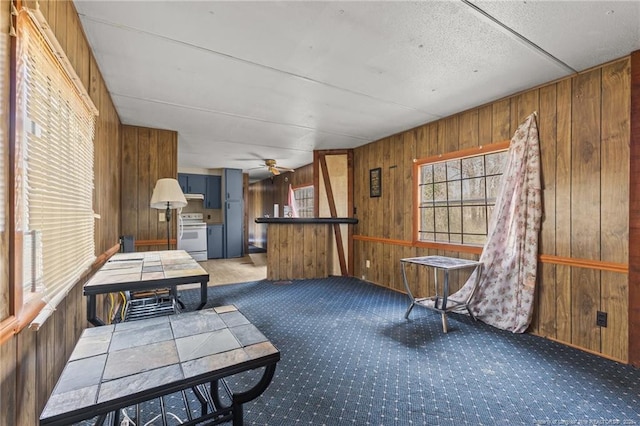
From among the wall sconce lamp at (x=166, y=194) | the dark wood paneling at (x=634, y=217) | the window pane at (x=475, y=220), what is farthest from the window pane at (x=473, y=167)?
A: the wall sconce lamp at (x=166, y=194)

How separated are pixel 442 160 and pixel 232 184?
5.42 metres

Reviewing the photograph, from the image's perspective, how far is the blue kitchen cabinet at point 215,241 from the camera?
7.18m

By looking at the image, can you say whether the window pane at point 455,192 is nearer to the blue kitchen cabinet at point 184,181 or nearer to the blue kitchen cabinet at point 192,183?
the blue kitchen cabinet at point 192,183

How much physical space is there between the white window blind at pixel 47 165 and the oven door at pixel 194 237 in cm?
510

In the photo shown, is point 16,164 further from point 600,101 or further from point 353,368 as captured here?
point 600,101

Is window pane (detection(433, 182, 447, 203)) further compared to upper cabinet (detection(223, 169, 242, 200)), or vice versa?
upper cabinet (detection(223, 169, 242, 200))

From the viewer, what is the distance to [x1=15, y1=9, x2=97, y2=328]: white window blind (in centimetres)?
104

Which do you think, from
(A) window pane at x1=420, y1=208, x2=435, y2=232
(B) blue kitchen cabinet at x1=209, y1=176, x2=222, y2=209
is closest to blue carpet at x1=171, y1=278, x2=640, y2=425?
(A) window pane at x1=420, y1=208, x2=435, y2=232

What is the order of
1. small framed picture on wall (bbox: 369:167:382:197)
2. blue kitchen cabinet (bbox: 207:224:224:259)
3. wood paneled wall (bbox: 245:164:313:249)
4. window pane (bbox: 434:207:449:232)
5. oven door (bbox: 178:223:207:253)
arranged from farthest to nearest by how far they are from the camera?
wood paneled wall (bbox: 245:164:313:249) < blue kitchen cabinet (bbox: 207:224:224:259) < oven door (bbox: 178:223:207:253) < small framed picture on wall (bbox: 369:167:382:197) < window pane (bbox: 434:207:449:232)

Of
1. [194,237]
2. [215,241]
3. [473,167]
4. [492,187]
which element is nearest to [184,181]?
[194,237]

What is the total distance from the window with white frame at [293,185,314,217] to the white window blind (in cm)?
544

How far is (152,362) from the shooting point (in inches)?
37.1

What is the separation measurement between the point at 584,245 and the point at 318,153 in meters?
3.95

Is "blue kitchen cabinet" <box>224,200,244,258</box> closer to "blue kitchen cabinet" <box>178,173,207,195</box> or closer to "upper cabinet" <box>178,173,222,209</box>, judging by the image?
"upper cabinet" <box>178,173,222,209</box>
